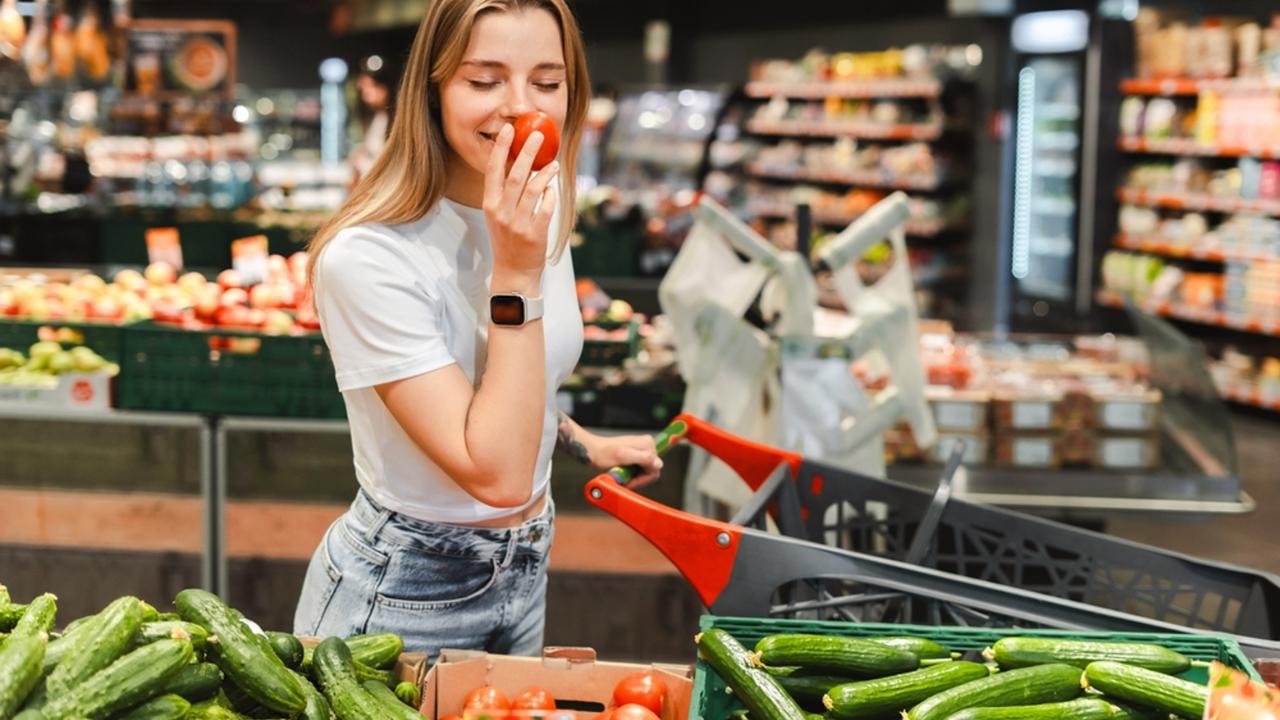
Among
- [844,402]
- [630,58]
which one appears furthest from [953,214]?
[844,402]

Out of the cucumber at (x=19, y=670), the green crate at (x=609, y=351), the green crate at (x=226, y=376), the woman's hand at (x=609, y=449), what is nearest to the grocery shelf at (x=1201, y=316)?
the green crate at (x=609, y=351)

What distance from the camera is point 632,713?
73.2 inches

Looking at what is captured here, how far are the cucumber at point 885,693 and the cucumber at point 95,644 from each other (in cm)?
89

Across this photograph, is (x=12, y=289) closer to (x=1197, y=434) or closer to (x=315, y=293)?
(x=315, y=293)

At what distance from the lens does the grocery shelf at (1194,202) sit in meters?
9.06

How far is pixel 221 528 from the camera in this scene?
14.4 feet

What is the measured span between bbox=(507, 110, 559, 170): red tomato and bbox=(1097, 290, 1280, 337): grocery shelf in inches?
327

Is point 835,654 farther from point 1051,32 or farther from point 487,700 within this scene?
point 1051,32

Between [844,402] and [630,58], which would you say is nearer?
[844,402]

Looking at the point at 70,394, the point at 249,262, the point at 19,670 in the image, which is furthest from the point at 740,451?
the point at 249,262

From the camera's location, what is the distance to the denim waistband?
204 centimetres

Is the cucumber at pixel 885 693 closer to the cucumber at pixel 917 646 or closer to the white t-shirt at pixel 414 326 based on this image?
the cucumber at pixel 917 646

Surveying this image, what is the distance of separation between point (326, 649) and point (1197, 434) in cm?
359

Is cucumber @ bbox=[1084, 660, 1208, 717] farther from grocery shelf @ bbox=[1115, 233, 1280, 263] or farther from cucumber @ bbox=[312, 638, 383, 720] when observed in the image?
grocery shelf @ bbox=[1115, 233, 1280, 263]
